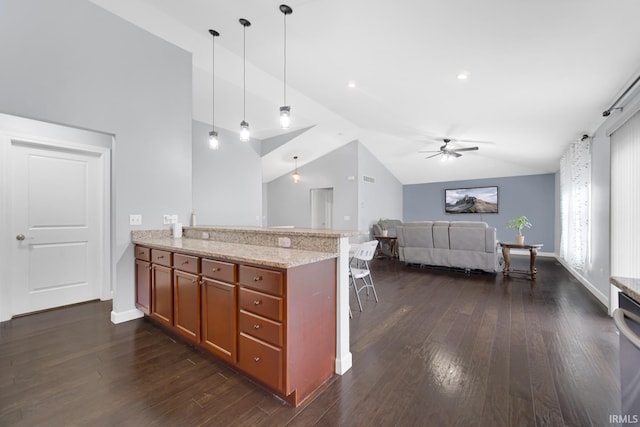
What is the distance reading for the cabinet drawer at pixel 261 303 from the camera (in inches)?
64.7

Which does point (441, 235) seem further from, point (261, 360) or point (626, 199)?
point (261, 360)

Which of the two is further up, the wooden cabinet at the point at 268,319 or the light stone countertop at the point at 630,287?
the light stone countertop at the point at 630,287

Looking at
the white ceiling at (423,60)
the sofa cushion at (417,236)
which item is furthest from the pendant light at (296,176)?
the sofa cushion at (417,236)

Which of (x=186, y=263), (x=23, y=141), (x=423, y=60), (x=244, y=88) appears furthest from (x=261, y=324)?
(x=244, y=88)

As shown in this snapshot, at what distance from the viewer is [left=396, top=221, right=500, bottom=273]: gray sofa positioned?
5.08 m

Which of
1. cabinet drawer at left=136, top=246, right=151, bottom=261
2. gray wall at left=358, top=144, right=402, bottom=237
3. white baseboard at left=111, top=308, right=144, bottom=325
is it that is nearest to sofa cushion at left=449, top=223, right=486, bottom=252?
gray wall at left=358, top=144, right=402, bottom=237

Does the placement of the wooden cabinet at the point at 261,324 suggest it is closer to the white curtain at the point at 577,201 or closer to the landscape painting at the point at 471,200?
the white curtain at the point at 577,201

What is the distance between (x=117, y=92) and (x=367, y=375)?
363 centimetres

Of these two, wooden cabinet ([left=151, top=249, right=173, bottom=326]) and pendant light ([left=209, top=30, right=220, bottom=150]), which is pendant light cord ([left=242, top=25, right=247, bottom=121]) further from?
wooden cabinet ([left=151, top=249, right=173, bottom=326])

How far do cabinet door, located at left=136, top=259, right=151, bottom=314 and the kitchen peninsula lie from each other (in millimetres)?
367

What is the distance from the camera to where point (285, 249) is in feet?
7.23

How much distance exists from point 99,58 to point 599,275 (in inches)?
253

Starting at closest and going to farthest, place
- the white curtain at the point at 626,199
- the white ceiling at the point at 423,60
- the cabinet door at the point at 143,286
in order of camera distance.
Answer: the white ceiling at the point at 423,60
the white curtain at the point at 626,199
the cabinet door at the point at 143,286

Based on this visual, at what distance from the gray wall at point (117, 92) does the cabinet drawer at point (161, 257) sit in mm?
548
